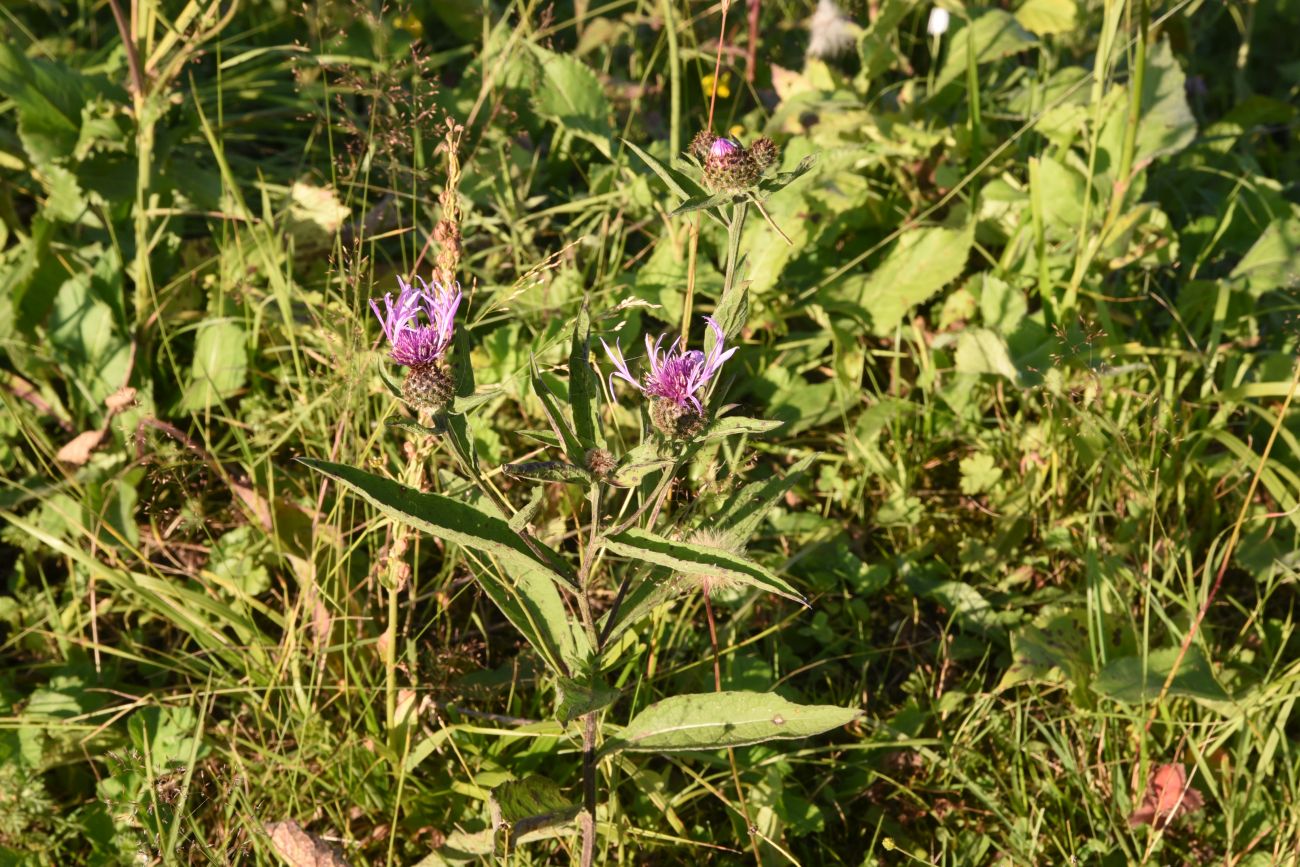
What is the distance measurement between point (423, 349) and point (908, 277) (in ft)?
4.94

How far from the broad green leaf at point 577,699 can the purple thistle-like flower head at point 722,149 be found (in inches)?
28.9

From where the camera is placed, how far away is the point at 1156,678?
1.97m

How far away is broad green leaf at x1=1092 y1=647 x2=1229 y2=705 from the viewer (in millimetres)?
1905

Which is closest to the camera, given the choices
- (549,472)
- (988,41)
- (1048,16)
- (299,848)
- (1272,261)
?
(549,472)

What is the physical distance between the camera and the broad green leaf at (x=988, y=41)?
289 cm

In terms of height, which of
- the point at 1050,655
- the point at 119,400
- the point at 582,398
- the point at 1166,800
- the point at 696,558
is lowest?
the point at 1166,800

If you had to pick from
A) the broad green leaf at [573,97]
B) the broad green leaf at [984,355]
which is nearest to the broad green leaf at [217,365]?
the broad green leaf at [573,97]

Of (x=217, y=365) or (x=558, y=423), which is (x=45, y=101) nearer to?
(x=217, y=365)

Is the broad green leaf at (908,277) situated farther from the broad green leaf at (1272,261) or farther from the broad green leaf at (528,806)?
the broad green leaf at (528,806)

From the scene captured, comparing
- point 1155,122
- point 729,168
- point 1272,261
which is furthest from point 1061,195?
point 729,168

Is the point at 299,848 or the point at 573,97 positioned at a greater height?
the point at 573,97

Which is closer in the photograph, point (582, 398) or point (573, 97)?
point (582, 398)

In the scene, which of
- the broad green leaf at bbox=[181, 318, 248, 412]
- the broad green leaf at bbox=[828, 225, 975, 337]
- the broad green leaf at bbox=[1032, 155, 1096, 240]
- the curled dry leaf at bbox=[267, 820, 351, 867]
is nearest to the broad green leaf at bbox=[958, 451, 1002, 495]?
the broad green leaf at bbox=[828, 225, 975, 337]

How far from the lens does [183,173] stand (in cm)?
267
